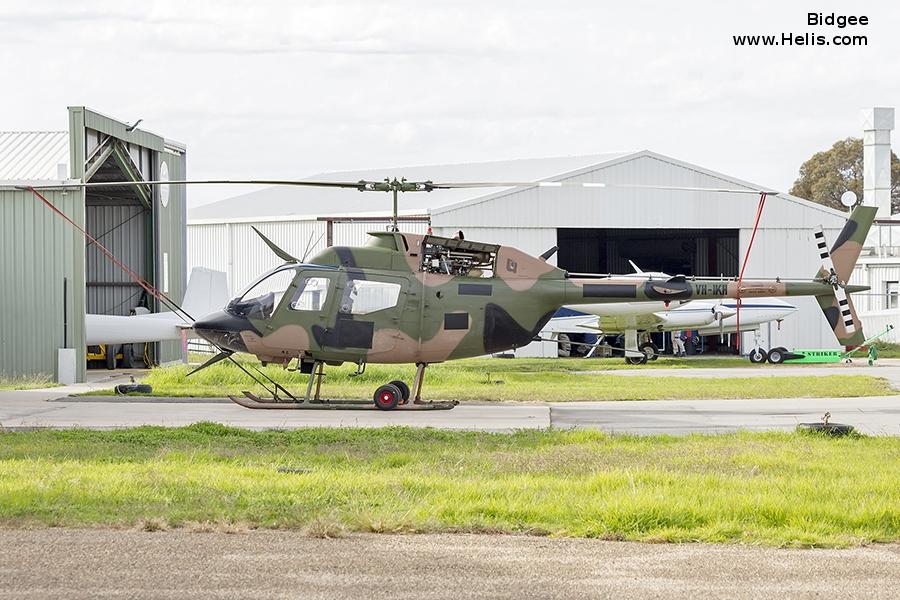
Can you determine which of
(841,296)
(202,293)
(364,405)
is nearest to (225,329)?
(364,405)

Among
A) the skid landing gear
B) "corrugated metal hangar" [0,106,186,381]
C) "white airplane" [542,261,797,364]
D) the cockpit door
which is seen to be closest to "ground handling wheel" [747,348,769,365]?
"white airplane" [542,261,797,364]

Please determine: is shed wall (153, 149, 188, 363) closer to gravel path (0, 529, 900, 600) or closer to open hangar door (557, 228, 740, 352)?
open hangar door (557, 228, 740, 352)

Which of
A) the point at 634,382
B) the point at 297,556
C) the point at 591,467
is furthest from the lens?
the point at 634,382

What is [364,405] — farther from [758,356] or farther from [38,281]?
[758,356]

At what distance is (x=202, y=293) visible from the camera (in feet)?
109

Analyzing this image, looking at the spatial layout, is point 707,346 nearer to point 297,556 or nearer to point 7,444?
point 7,444

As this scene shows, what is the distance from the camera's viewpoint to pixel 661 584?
7.38 m

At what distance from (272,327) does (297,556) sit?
11347 millimetres

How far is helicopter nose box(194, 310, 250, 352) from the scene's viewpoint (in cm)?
1914

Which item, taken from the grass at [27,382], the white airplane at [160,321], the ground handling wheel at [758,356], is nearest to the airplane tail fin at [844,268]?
the grass at [27,382]

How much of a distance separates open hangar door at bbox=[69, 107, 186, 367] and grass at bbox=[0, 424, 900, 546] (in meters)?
20.8

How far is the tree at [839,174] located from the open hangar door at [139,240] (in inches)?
2559

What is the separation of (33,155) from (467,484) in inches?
929

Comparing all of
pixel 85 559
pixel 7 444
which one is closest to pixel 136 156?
pixel 7 444
